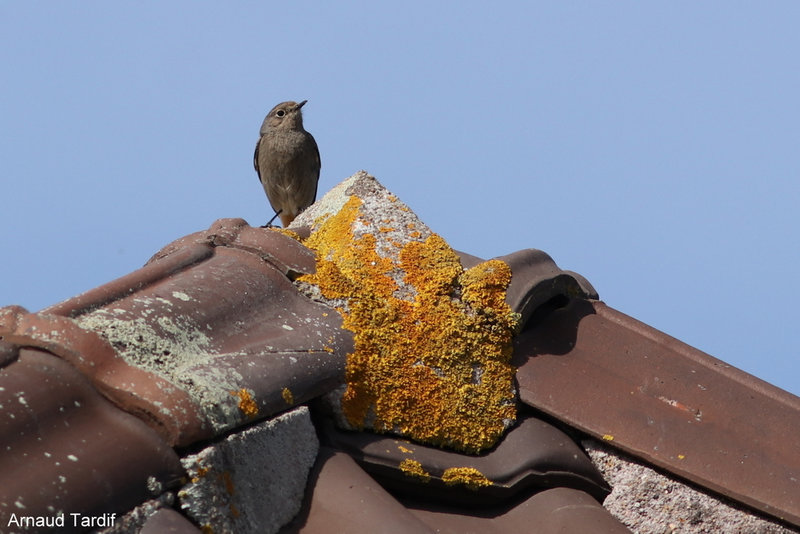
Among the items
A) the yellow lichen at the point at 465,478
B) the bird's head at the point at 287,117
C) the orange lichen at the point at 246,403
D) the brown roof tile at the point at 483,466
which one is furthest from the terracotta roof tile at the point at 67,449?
the bird's head at the point at 287,117

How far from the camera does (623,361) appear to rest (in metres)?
2.99

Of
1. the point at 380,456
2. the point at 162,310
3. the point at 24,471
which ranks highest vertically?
the point at 162,310

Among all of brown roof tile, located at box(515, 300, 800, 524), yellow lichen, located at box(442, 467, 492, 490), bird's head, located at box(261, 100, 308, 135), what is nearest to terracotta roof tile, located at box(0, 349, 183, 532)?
yellow lichen, located at box(442, 467, 492, 490)

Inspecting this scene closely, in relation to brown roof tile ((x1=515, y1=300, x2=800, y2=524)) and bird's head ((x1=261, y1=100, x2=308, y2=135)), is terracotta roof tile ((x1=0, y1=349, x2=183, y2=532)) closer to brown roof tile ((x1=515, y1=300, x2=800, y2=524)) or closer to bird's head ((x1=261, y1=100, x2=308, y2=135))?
brown roof tile ((x1=515, y1=300, x2=800, y2=524))

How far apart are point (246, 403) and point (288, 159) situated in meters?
7.34

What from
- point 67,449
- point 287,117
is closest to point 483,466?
point 67,449

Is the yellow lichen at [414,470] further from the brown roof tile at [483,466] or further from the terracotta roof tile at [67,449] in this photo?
the terracotta roof tile at [67,449]

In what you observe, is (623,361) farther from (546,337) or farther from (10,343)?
(10,343)

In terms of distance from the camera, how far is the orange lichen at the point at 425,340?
2.54m

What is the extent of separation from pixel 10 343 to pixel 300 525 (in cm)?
70

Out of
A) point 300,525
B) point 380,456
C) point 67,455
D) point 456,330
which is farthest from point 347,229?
point 67,455

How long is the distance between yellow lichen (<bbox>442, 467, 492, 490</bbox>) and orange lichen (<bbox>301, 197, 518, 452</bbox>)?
97 mm

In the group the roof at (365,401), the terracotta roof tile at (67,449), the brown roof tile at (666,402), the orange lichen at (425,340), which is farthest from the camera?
the brown roof tile at (666,402)

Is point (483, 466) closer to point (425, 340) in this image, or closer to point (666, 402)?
point (425, 340)
